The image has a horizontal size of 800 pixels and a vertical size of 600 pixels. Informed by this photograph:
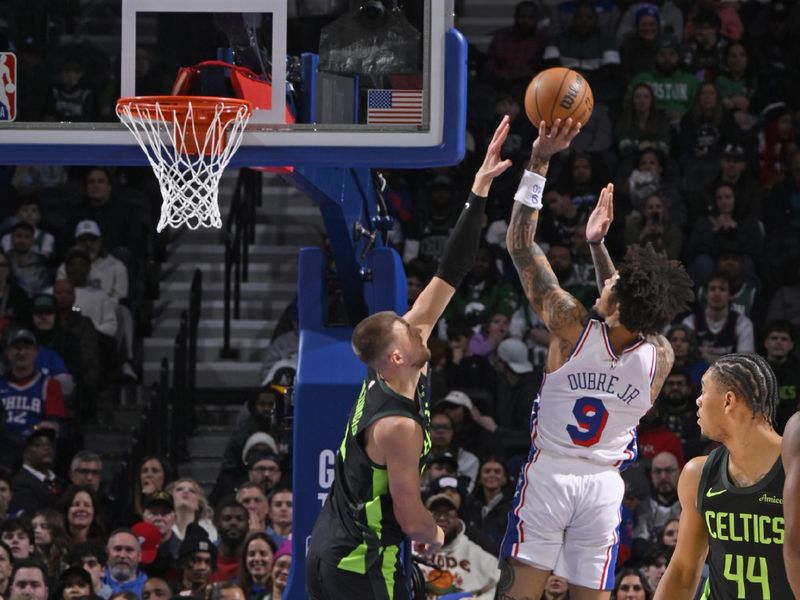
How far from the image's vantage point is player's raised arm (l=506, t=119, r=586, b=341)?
607 centimetres

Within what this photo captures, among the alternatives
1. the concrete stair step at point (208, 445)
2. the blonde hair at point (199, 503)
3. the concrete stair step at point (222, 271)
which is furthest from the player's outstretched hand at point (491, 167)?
the concrete stair step at point (222, 271)

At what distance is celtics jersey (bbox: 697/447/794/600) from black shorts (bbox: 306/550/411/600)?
4.10 feet

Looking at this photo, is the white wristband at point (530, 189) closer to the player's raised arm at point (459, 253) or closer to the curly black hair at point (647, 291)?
the player's raised arm at point (459, 253)

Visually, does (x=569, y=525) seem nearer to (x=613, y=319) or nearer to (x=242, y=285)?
(x=613, y=319)

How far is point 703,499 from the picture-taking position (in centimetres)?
506

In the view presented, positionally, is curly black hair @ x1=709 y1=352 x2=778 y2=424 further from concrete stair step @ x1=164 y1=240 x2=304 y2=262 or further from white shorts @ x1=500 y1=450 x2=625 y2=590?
concrete stair step @ x1=164 y1=240 x2=304 y2=262

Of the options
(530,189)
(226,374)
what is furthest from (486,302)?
(530,189)

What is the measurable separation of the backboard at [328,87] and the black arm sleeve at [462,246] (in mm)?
216

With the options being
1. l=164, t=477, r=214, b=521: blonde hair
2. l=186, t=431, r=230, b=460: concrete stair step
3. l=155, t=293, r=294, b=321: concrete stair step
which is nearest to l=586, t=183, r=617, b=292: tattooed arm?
l=164, t=477, r=214, b=521: blonde hair

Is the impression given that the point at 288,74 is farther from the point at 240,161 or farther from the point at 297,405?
the point at 297,405

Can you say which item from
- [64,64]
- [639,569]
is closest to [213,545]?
[639,569]

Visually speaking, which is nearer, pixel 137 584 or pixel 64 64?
pixel 137 584

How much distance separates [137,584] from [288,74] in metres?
3.88

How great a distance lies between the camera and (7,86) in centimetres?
657
